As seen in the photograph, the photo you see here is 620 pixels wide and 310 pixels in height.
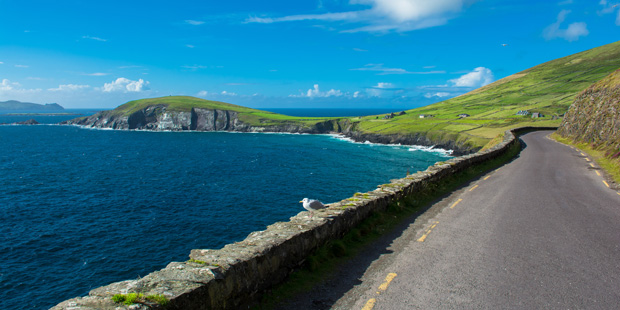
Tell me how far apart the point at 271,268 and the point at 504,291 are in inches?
218

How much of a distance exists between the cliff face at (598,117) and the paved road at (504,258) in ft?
68.4

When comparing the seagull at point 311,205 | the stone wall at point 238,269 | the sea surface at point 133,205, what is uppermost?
the seagull at point 311,205

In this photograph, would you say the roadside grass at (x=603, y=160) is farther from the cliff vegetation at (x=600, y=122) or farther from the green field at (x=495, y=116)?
the green field at (x=495, y=116)

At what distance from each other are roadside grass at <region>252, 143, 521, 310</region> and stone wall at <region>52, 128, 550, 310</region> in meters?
0.21

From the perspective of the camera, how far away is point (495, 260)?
374 inches

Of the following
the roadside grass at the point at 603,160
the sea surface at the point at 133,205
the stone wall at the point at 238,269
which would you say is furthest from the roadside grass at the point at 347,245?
the sea surface at the point at 133,205

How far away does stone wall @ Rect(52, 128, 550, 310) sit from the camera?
5.68 m

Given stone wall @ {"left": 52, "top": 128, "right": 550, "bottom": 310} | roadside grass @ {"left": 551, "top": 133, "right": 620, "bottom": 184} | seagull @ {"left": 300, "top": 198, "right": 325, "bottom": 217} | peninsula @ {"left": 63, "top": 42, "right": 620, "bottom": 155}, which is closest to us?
stone wall @ {"left": 52, "top": 128, "right": 550, "bottom": 310}

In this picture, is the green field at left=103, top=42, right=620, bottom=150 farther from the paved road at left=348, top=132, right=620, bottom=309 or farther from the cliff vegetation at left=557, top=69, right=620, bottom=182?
the paved road at left=348, top=132, right=620, bottom=309

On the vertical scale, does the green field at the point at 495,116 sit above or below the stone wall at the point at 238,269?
above

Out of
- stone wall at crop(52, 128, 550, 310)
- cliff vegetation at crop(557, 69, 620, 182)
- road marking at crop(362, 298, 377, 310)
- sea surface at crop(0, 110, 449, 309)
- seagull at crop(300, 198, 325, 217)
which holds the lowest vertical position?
sea surface at crop(0, 110, 449, 309)

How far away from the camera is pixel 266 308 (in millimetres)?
7117

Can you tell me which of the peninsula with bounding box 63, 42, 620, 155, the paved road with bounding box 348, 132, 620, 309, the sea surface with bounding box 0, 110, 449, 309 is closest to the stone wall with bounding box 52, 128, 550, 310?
the paved road with bounding box 348, 132, 620, 309

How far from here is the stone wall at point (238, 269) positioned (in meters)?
5.68
